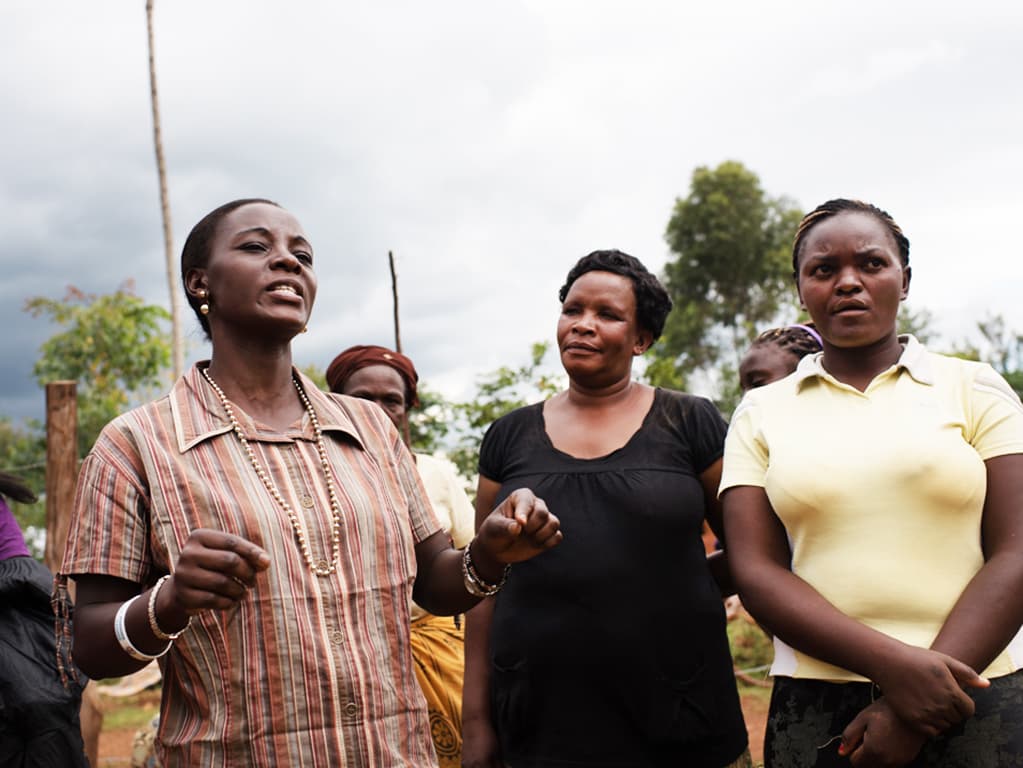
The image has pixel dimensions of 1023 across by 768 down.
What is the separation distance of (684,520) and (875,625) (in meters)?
0.66

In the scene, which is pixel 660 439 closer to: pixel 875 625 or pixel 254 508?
pixel 875 625

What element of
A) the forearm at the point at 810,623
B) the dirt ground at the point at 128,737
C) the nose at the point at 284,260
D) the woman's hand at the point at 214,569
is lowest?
the dirt ground at the point at 128,737

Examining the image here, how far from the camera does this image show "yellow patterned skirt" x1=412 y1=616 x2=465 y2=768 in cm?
344

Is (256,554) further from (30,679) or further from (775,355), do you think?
(775,355)

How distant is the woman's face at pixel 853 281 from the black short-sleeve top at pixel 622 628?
561 mm

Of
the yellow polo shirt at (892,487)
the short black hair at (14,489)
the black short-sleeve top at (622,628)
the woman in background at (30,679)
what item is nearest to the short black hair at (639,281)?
the black short-sleeve top at (622,628)

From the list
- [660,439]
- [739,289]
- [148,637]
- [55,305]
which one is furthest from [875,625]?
[739,289]

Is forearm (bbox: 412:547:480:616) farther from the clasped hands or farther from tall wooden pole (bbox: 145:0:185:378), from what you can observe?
tall wooden pole (bbox: 145:0:185:378)

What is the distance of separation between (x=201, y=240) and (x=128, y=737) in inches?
332

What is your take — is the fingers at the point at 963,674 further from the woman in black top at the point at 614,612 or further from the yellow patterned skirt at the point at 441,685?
the yellow patterned skirt at the point at 441,685

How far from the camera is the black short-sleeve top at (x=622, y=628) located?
101 inches

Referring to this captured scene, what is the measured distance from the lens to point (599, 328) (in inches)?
117

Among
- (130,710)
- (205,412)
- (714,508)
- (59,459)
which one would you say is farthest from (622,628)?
(130,710)

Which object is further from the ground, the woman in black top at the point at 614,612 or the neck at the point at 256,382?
the neck at the point at 256,382
